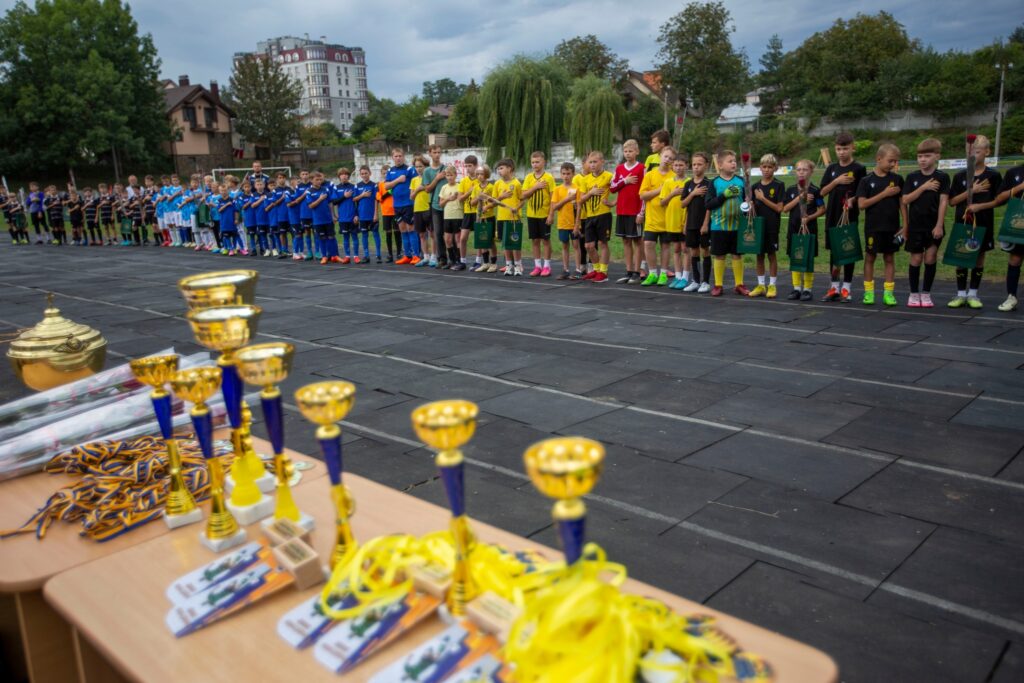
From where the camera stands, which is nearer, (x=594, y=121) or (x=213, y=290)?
(x=213, y=290)

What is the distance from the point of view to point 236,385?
6.81 feet

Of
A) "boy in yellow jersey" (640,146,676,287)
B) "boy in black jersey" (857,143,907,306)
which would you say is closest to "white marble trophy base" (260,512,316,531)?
"boy in black jersey" (857,143,907,306)

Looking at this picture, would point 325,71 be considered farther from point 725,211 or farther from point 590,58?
point 725,211

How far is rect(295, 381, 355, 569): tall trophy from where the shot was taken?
169cm

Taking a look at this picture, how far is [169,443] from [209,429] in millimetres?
229

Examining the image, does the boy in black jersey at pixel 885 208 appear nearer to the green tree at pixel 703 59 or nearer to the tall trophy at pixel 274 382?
the tall trophy at pixel 274 382

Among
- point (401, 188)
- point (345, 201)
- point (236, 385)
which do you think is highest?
point (401, 188)

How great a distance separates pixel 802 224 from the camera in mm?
9172

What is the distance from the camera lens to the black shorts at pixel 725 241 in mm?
9656

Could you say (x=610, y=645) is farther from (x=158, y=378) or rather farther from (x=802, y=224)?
(x=802, y=224)

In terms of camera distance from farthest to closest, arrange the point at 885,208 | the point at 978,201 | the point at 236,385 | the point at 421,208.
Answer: the point at 421,208 → the point at 885,208 → the point at 978,201 → the point at 236,385

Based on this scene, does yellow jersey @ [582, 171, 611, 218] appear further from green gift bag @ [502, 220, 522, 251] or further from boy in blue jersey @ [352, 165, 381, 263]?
boy in blue jersey @ [352, 165, 381, 263]

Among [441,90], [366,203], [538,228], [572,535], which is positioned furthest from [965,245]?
[441,90]

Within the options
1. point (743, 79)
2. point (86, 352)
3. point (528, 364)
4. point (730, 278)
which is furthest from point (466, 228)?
point (743, 79)
